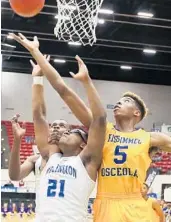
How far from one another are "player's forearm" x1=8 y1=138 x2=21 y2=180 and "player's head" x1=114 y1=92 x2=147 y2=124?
788 millimetres

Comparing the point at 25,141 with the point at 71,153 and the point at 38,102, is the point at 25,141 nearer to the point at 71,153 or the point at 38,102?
the point at 38,102

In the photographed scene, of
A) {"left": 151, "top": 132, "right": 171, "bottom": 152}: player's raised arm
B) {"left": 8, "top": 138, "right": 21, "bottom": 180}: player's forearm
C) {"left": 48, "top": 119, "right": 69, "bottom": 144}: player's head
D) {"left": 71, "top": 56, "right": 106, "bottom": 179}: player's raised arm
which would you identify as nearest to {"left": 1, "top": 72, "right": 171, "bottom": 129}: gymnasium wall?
{"left": 8, "top": 138, "right": 21, "bottom": 180}: player's forearm

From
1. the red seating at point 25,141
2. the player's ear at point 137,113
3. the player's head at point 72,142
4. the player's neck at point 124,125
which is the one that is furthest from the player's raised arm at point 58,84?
the red seating at point 25,141

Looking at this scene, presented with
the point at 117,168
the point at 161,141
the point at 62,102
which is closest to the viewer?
the point at 117,168

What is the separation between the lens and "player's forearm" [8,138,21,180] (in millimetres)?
3932

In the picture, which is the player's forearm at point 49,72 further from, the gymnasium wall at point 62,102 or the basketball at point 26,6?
the gymnasium wall at point 62,102

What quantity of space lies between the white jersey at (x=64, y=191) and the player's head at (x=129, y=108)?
1.83ft

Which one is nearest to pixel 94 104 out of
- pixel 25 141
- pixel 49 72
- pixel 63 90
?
pixel 63 90

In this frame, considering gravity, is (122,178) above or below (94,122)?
below

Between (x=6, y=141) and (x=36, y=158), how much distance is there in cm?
1256

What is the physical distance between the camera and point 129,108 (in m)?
3.96

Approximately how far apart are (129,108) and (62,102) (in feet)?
45.8

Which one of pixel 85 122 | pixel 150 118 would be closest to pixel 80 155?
pixel 85 122

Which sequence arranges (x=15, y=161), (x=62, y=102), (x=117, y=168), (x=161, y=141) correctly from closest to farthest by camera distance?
1. (x=117, y=168)
2. (x=161, y=141)
3. (x=15, y=161)
4. (x=62, y=102)
